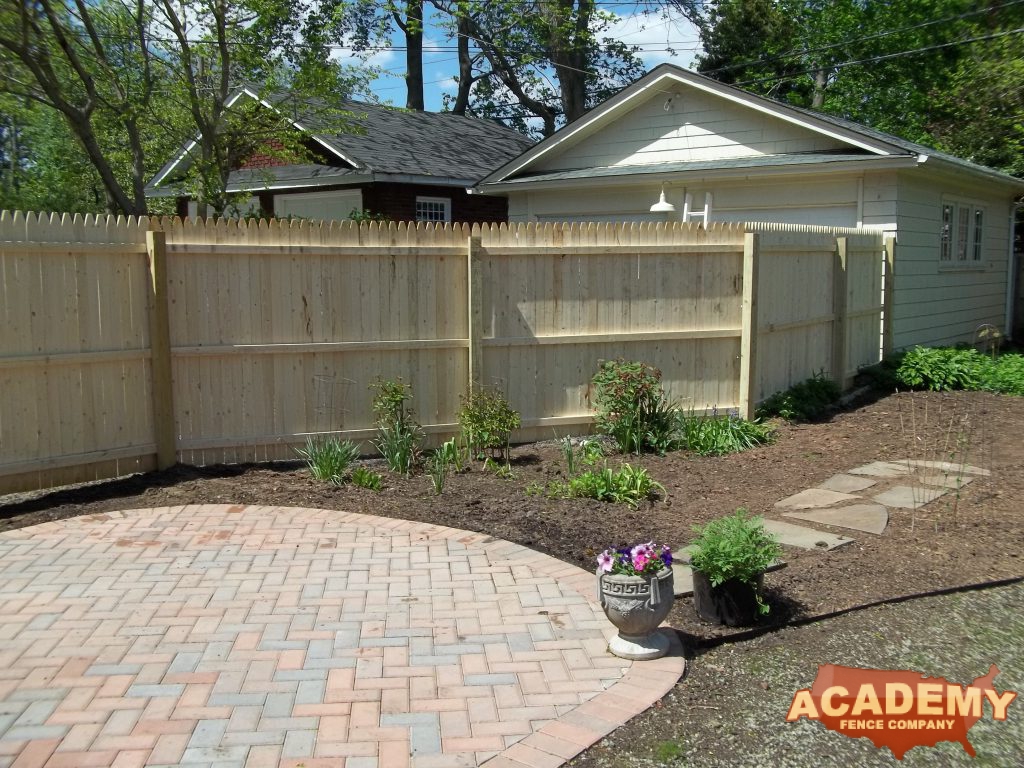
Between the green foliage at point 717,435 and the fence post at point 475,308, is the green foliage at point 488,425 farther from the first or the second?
the green foliage at point 717,435

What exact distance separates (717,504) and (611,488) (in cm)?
83

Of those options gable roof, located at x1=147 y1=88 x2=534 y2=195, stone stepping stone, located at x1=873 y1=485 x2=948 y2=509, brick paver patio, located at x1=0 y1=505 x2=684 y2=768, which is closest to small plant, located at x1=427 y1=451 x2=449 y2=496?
brick paver patio, located at x1=0 y1=505 x2=684 y2=768

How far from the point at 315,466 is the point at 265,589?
250cm

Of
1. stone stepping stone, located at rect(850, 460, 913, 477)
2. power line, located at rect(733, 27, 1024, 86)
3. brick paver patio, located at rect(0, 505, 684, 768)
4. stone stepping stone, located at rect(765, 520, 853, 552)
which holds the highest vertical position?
power line, located at rect(733, 27, 1024, 86)

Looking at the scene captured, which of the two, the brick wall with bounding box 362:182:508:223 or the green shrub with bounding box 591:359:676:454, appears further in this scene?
the brick wall with bounding box 362:182:508:223

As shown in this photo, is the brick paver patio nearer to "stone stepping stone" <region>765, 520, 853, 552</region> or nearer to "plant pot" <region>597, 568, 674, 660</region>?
"plant pot" <region>597, 568, 674, 660</region>

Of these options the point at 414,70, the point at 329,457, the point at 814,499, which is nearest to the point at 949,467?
the point at 814,499

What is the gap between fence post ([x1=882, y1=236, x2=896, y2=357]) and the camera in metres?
13.0

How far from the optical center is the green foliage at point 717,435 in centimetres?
901

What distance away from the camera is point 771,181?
1366cm

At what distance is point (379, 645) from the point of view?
15.3 feet

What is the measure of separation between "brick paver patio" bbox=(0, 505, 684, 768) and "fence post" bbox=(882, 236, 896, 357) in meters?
9.02

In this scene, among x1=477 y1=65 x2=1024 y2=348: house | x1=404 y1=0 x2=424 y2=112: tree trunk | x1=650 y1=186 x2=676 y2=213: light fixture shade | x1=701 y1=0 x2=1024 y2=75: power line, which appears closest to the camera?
x1=477 y1=65 x2=1024 y2=348: house

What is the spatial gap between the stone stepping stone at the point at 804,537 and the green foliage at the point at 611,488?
1043mm
